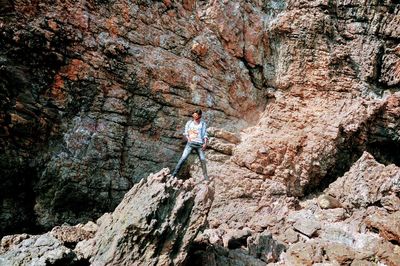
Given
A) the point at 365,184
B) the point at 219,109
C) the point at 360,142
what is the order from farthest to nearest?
1. the point at 360,142
2. the point at 219,109
3. the point at 365,184

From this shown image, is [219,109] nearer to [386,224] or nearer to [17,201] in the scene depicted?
[386,224]

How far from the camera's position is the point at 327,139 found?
18.8m

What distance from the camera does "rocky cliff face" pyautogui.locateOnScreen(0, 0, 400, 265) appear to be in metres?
16.0

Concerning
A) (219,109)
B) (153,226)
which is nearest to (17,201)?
(153,226)

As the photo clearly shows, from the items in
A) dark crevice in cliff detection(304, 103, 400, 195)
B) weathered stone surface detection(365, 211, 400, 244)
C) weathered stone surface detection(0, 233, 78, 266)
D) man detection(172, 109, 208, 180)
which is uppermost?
dark crevice in cliff detection(304, 103, 400, 195)

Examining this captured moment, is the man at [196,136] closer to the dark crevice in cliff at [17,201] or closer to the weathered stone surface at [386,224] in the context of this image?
the dark crevice in cliff at [17,201]

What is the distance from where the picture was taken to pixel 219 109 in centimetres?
1925

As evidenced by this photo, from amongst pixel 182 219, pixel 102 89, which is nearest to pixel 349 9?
pixel 102 89

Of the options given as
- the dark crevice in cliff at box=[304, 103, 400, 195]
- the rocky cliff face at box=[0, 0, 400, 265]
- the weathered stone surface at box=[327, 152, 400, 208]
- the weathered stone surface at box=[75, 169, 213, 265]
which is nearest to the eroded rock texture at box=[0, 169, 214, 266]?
the weathered stone surface at box=[75, 169, 213, 265]

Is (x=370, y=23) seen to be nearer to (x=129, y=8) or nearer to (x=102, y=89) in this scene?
(x=129, y=8)

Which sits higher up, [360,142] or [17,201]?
[360,142]

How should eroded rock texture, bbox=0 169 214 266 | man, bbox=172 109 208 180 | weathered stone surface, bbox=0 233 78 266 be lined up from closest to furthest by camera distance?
weathered stone surface, bbox=0 233 78 266
eroded rock texture, bbox=0 169 214 266
man, bbox=172 109 208 180

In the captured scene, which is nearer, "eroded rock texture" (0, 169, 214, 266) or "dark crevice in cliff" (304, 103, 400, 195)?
"eroded rock texture" (0, 169, 214, 266)

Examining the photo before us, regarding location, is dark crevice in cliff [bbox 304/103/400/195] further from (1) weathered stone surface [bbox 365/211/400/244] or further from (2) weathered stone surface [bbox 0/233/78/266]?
(2) weathered stone surface [bbox 0/233/78/266]
